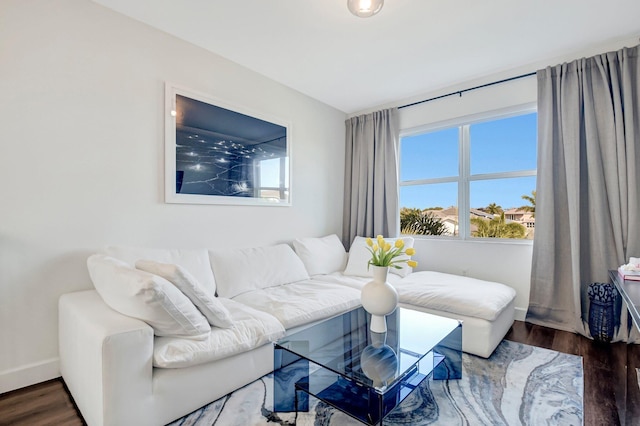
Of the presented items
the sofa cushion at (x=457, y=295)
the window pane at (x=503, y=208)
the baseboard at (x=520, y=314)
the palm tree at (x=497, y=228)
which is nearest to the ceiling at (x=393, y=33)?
the window pane at (x=503, y=208)

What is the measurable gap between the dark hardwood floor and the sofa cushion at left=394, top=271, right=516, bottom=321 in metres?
0.55

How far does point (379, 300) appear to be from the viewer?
1849mm

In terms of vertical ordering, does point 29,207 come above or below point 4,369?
above

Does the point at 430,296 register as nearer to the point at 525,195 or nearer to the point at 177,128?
the point at 525,195

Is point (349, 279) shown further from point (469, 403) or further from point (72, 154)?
point (72, 154)

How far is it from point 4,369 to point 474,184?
4049 millimetres

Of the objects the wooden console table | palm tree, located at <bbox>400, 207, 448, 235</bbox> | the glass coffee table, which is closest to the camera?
the wooden console table

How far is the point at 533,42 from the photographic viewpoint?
2619mm

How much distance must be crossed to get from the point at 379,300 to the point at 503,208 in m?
2.20

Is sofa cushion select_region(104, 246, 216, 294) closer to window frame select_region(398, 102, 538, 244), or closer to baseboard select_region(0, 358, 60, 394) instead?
baseboard select_region(0, 358, 60, 394)

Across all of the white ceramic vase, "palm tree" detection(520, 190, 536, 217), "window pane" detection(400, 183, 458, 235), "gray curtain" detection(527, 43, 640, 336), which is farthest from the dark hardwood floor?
"window pane" detection(400, 183, 458, 235)

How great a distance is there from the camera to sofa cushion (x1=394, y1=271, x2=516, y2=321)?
92.0 inches

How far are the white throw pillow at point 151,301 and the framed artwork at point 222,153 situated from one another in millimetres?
984

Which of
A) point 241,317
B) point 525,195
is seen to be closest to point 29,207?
point 241,317
